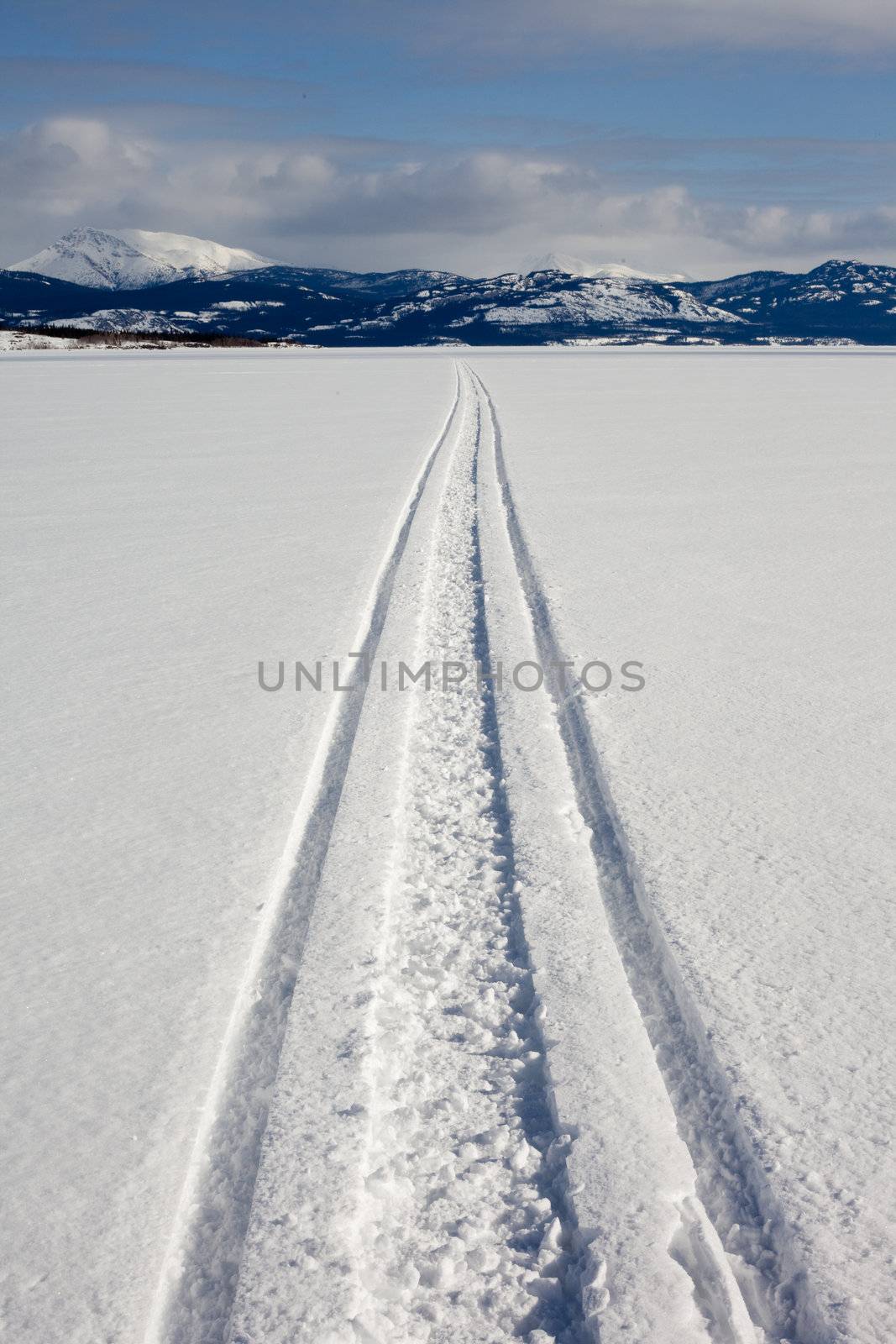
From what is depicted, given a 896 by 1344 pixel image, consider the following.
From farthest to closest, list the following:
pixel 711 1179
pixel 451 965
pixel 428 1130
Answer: pixel 451 965, pixel 428 1130, pixel 711 1179

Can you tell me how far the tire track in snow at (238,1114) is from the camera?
1608 mm

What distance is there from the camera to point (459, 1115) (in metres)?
1.95

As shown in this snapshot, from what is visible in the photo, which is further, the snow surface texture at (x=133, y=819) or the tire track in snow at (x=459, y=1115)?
the snow surface texture at (x=133, y=819)

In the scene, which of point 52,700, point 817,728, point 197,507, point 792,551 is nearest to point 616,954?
point 817,728

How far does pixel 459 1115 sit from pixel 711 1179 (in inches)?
18.8

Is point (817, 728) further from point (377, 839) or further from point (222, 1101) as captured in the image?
point (222, 1101)

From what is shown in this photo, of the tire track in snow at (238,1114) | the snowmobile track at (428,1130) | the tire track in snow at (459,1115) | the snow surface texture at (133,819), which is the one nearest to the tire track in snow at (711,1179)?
the snowmobile track at (428,1130)

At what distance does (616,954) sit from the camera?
2.39 metres

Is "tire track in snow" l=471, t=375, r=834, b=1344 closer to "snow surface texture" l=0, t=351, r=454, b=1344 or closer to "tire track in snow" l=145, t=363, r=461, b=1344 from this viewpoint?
"tire track in snow" l=145, t=363, r=461, b=1344

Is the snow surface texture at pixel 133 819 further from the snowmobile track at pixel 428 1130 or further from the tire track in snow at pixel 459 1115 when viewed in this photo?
the tire track in snow at pixel 459 1115

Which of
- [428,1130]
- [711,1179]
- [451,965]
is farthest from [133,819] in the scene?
[711,1179]

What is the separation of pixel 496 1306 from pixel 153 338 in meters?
65.4

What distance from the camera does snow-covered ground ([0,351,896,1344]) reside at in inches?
64.7

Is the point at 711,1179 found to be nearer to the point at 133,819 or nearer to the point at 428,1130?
the point at 428,1130
